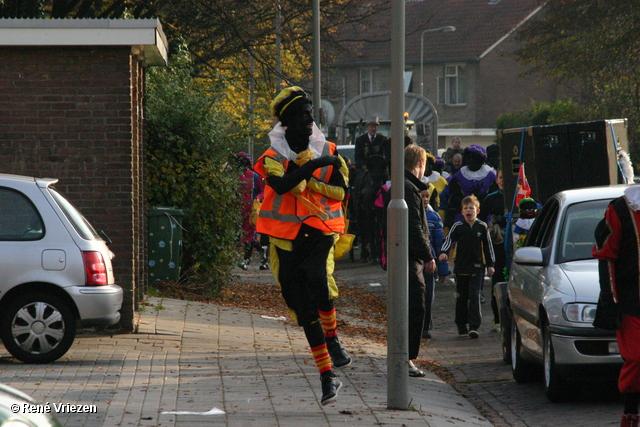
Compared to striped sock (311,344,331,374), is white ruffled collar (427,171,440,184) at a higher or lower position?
higher

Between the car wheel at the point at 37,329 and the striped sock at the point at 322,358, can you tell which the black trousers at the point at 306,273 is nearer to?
the striped sock at the point at 322,358

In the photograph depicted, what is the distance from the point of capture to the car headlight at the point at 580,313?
6.79m

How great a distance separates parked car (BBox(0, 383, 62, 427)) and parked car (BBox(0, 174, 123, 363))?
5244 millimetres

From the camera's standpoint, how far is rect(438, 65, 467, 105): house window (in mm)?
58375

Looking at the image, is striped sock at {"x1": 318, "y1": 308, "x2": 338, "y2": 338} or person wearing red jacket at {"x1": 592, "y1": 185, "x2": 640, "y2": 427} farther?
striped sock at {"x1": 318, "y1": 308, "x2": 338, "y2": 338}

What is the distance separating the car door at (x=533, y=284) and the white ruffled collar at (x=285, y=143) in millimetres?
1879

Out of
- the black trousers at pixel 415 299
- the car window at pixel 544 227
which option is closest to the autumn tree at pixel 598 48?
the car window at pixel 544 227

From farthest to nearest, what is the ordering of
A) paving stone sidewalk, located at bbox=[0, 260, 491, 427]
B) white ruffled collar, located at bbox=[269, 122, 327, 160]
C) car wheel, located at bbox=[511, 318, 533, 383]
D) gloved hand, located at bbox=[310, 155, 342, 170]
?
car wheel, located at bbox=[511, 318, 533, 383]
white ruffled collar, located at bbox=[269, 122, 327, 160]
gloved hand, located at bbox=[310, 155, 342, 170]
paving stone sidewalk, located at bbox=[0, 260, 491, 427]

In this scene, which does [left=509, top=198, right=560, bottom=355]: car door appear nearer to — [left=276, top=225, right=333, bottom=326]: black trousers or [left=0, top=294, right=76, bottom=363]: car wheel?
[left=276, top=225, right=333, bottom=326]: black trousers

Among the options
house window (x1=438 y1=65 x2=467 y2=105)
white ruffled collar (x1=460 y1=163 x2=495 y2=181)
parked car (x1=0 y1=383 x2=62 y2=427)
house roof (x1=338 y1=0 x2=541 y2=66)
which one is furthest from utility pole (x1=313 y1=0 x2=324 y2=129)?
house window (x1=438 y1=65 x2=467 y2=105)

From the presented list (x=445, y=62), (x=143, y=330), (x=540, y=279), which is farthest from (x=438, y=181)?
(x=445, y=62)

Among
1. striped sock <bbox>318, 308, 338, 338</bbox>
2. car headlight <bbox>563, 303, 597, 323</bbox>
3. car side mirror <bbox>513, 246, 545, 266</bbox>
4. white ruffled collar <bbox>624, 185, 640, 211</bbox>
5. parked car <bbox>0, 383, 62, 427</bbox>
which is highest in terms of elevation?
white ruffled collar <bbox>624, 185, 640, 211</bbox>

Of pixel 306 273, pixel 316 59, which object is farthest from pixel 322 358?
pixel 316 59

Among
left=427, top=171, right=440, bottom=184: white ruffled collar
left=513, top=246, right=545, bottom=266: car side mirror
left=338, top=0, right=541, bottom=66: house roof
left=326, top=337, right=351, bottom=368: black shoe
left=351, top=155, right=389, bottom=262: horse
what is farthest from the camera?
left=338, top=0, right=541, bottom=66: house roof
